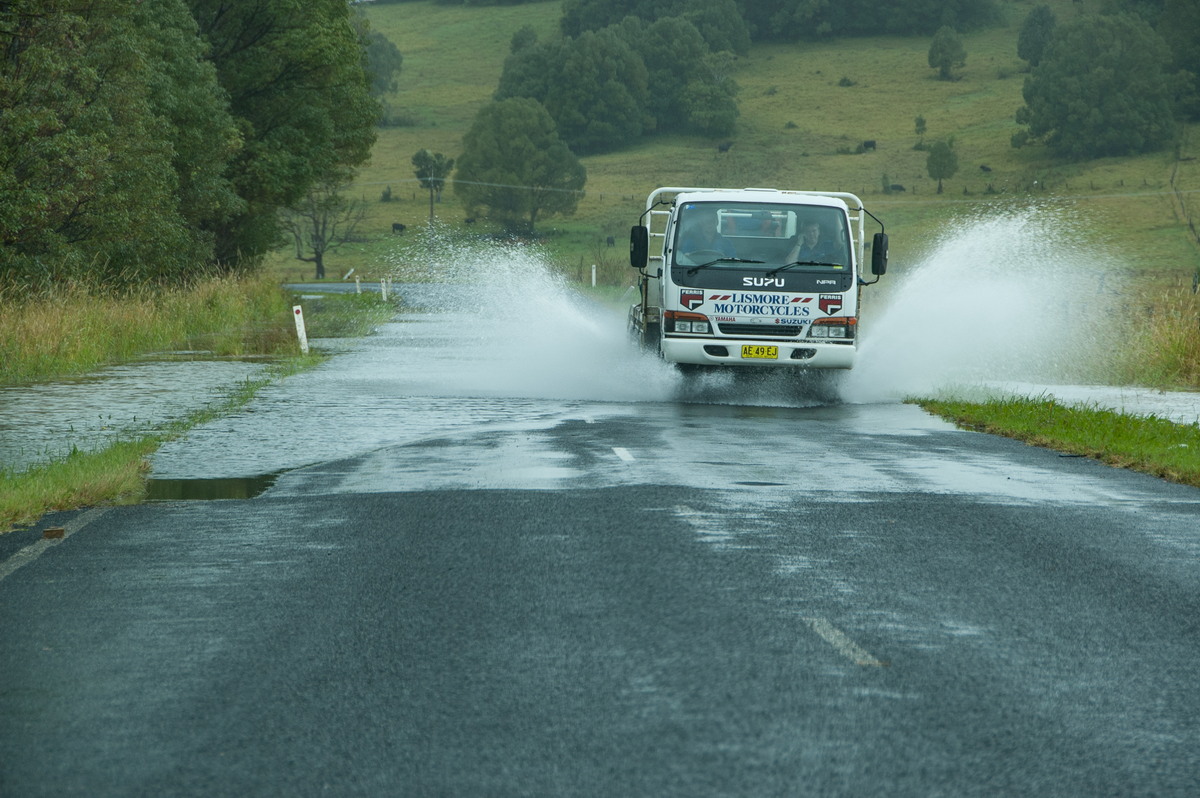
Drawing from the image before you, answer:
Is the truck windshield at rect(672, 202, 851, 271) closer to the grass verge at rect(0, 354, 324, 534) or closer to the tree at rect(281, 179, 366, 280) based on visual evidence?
the grass verge at rect(0, 354, 324, 534)

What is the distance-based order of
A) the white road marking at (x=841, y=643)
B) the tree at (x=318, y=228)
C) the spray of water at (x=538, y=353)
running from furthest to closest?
the tree at (x=318, y=228) → the spray of water at (x=538, y=353) → the white road marking at (x=841, y=643)

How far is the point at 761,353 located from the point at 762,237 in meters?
1.46

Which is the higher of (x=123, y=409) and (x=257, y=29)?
(x=257, y=29)

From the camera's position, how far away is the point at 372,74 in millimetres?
57688

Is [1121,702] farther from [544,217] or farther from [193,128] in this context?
[544,217]

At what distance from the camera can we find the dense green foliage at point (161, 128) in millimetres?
30438

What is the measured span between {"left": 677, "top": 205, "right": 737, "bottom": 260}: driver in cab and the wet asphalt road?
6.60 meters

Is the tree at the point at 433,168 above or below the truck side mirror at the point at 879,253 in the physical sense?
above

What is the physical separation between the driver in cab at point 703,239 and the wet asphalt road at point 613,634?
6.60 meters

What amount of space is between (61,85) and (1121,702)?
98.4 feet

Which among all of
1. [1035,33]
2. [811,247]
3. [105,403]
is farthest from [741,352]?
[1035,33]

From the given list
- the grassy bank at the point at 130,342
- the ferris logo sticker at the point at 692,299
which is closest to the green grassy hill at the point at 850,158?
the grassy bank at the point at 130,342

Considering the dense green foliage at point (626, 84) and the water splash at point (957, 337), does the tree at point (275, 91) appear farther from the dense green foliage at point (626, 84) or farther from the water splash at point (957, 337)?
the dense green foliage at point (626, 84)

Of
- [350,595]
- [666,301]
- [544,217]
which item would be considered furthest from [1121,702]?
[544,217]
